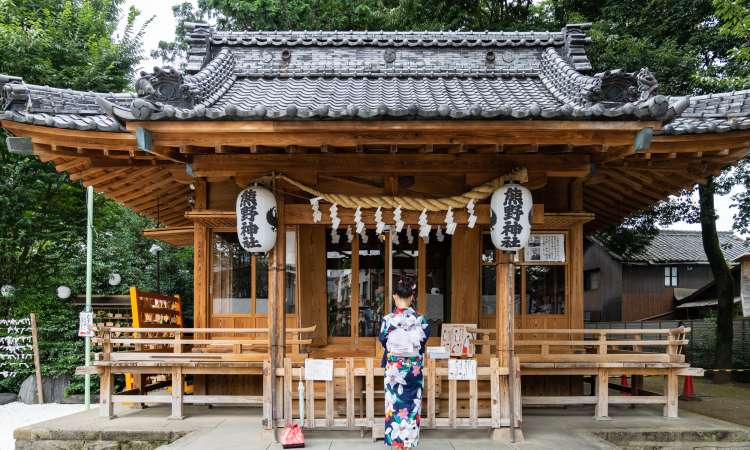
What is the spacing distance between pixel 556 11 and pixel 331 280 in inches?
586

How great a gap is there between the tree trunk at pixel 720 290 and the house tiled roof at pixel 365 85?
344 inches

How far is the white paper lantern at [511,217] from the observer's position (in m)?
6.59

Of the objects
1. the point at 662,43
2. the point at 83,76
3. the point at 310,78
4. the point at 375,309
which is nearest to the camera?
the point at 375,309

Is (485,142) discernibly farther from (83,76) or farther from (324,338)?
(83,76)

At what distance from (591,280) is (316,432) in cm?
2658

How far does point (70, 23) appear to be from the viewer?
15500 mm

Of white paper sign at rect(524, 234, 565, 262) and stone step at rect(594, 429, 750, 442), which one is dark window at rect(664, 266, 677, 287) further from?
stone step at rect(594, 429, 750, 442)

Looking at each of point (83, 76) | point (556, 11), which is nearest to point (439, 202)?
point (83, 76)

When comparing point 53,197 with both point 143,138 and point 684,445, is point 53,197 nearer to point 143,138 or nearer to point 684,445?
point 143,138

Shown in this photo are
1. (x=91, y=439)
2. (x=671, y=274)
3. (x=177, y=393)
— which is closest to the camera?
(x=91, y=439)

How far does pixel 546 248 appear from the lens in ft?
28.9

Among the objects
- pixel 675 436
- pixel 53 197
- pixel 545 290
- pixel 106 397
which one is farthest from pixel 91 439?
pixel 53 197

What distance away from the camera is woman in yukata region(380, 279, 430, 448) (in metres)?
5.85

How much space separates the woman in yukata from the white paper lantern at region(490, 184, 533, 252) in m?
1.41
